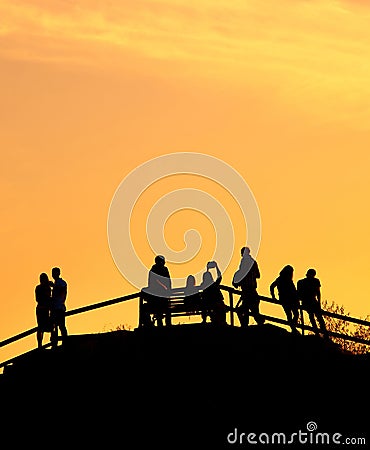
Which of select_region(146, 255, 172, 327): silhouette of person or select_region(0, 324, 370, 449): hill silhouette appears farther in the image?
select_region(146, 255, 172, 327): silhouette of person

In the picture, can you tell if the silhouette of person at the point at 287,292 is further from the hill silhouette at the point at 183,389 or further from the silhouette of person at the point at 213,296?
the silhouette of person at the point at 213,296

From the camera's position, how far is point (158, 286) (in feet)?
119

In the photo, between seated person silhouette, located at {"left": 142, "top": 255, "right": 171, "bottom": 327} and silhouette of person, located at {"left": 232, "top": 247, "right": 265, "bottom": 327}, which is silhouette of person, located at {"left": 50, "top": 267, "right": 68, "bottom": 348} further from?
silhouette of person, located at {"left": 232, "top": 247, "right": 265, "bottom": 327}

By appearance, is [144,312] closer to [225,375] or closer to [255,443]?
[225,375]

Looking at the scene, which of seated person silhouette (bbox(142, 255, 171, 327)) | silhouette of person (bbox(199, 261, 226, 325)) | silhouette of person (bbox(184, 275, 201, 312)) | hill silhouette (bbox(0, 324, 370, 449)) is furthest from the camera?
silhouette of person (bbox(184, 275, 201, 312))

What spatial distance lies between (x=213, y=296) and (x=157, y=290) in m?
1.44

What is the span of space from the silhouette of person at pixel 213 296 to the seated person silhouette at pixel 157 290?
0.91 metres

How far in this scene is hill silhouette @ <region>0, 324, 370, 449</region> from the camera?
30.7 m

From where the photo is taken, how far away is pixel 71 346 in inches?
1409

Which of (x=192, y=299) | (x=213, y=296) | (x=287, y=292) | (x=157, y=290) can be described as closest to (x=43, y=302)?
(x=157, y=290)

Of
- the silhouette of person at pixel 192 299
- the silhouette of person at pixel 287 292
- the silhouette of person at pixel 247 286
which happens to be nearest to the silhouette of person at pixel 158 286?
the silhouette of person at pixel 192 299

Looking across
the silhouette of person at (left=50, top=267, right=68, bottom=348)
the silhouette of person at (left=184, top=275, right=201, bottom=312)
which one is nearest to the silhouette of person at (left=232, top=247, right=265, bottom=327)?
the silhouette of person at (left=184, top=275, right=201, bottom=312)

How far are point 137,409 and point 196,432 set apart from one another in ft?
5.38

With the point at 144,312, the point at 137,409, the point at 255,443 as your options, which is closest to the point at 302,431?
the point at 255,443
